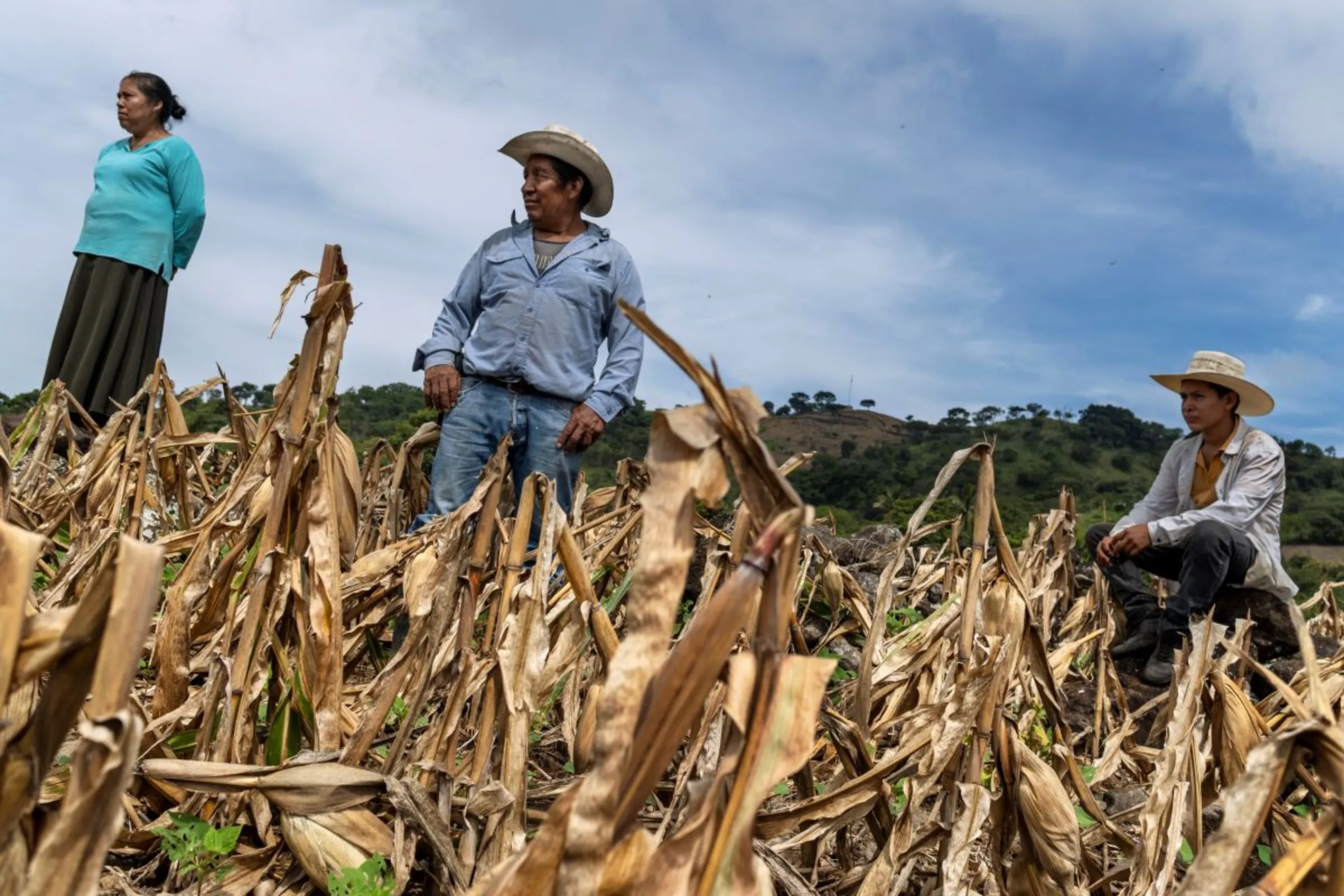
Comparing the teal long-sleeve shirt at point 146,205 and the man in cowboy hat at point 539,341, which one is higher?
the teal long-sleeve shirt at point 146,205

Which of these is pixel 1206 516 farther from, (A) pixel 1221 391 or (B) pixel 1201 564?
(A) pixel 1221 391

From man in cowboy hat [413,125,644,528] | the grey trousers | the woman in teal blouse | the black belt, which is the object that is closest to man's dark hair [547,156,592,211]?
man in cowboy hat [413,125,644,528]

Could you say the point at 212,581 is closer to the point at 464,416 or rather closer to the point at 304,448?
the point at 304,448

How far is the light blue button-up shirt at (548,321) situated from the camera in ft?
11.4

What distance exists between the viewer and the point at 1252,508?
437 centimetres

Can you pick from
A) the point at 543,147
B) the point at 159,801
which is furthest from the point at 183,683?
the point at 543,147

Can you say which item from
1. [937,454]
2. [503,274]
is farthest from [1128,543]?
[937,454]

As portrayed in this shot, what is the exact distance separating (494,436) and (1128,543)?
2.67 meters

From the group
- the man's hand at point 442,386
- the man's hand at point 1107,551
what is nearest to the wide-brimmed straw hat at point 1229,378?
the man's hand at point 1107,551

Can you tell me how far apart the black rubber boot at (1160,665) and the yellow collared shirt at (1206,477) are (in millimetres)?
582

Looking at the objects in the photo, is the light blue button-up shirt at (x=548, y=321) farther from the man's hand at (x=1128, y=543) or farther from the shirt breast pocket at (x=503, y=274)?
the man's hand at (x=1128, y=543)

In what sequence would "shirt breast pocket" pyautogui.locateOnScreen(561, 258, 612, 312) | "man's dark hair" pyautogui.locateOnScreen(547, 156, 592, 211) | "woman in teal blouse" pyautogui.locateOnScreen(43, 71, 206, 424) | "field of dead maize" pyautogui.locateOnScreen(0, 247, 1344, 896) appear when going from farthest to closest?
1. "woman in teal blouse" pyautogui.locateOnScreen(43, 71, 206, 424)
2. "man's dark hair" pyautogui.locateOnScreen(547, 156, 592, 211)
3. "shirt breast pocket" pyautogui.locateOnScreen(561, 258, 612, 312)
4. "field of dead maize" pyautogui.locateOnScreen(0, 247, 1344, 896)

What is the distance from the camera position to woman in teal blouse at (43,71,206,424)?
4492 mm

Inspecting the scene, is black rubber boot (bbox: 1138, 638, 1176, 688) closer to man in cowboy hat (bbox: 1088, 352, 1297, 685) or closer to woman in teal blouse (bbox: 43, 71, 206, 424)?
man in cowboy hat (bbox: 1088, 352, 1297, 685)
